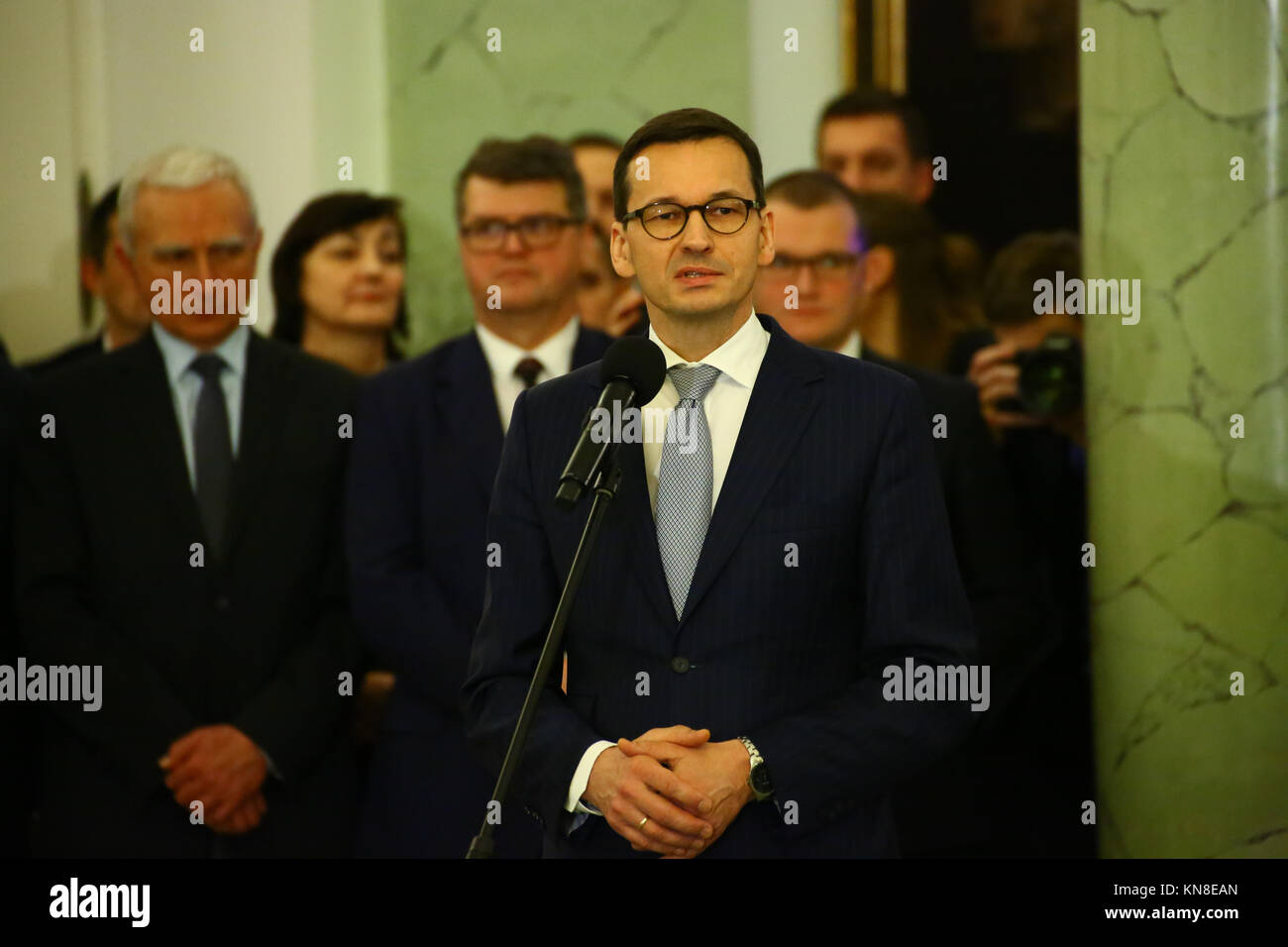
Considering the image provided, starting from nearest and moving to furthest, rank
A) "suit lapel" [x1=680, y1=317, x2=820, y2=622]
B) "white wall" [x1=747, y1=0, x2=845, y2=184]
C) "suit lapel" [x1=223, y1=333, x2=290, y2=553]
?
"suit lapel" [x1=680, y1=317, x2=820, y2=622], "suit lapel" [x1=223, y1=333, x2=290, y2=553], "white wall" [x1=747, y1=0, x2=845, y2=184]

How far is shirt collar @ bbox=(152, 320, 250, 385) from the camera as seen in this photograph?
3482 millimetres

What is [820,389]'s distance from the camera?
7.23 ft

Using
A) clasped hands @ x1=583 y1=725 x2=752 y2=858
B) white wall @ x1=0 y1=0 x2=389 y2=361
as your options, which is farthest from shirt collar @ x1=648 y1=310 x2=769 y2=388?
white wall @ x1=0 y1=0 x2=389 y2=361

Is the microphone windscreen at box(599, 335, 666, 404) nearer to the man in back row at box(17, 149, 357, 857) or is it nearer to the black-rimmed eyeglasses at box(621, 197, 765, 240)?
the black-rimmed eyeglasses at box(621, 197, 765, 240)

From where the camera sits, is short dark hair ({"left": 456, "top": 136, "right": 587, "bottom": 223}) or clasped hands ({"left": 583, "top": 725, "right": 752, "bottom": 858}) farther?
short dark hair ({"left": 456, "top": 136, "right": 587, "bottom": 223})

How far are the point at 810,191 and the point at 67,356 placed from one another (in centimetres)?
193

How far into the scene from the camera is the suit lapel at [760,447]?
2127 millimetres

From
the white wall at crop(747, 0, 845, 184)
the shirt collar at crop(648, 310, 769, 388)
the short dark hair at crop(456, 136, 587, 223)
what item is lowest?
the shirt collar at crop(648, 310, 769, 388)

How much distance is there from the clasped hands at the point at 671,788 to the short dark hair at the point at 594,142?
88.9 inches

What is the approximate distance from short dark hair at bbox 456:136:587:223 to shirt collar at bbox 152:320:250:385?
22.7 inches

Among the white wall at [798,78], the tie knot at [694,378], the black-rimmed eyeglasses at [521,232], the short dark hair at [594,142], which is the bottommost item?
the tie knot at [694,378]

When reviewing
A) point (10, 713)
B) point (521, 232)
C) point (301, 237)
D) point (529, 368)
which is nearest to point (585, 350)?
point (529, 368)

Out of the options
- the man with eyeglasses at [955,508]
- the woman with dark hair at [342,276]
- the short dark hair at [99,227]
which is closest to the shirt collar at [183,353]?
the woman with dark hair at [342,276]

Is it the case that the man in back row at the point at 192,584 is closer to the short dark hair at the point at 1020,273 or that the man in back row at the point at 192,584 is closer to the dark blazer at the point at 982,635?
the dark blazer at the point at 982,635
